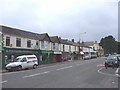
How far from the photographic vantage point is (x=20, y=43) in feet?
167

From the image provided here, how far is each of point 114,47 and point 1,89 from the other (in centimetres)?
14371

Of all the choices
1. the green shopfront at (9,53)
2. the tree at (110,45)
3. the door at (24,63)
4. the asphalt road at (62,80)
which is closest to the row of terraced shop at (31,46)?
the green shopfront at (9,53)

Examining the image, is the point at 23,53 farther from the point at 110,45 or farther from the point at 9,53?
the point at 110,45

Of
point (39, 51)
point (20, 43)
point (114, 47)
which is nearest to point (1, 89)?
point (20, 43)

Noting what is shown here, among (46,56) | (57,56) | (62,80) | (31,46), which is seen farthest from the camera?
(57,56)

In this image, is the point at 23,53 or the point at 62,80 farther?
the point at 23,53

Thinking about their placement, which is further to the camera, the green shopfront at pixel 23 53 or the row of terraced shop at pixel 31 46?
the row of terraced shop at pixel 31 46

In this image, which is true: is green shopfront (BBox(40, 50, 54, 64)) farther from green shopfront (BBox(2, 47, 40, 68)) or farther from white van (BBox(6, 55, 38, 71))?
white van (BBox(6, 55, 38, 71))

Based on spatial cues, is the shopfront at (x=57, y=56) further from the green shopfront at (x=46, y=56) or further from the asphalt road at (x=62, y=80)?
the asphalt road at (x=62, y=80)

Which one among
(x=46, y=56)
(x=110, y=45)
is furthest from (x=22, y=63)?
(x=110, y=45)

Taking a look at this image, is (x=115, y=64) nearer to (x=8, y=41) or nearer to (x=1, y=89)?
(x=8, y=41)

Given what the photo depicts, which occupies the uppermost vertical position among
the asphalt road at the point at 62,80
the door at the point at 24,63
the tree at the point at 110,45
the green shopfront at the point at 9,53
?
the tree at the point at 110,45

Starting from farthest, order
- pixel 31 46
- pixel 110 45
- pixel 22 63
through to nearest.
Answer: pixel 110 45 < pixel 31 46 < pixel 22 63

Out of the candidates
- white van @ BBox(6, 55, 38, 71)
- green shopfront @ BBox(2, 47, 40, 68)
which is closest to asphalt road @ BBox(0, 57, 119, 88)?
white van @ BBox(6, 55, 38, 71)
